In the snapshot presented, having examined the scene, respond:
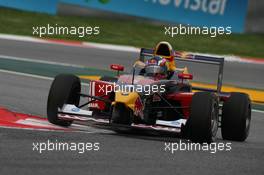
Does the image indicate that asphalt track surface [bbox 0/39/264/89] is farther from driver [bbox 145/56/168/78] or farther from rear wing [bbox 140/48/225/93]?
driver [bbox 145/56/168/78]

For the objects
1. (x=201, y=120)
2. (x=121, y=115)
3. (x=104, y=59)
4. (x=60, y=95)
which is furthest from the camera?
(x=104, y=59)

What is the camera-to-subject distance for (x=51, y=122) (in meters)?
11.3

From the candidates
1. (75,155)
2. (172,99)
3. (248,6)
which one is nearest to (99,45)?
(248,6)

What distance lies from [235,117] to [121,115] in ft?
5.33

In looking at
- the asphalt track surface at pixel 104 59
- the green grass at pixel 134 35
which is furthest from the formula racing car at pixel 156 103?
the green grass at pixel 134 35

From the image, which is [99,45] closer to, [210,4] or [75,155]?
[210,4]

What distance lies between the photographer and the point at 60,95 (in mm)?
11203

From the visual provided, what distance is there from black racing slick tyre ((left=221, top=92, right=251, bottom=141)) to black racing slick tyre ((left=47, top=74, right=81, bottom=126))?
6.50 feet

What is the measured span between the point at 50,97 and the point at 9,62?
822cm

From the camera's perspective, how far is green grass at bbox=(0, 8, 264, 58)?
79.8 feet

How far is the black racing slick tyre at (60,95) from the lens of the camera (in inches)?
439

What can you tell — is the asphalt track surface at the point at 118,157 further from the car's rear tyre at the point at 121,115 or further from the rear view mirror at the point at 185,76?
the rear view mirror at the point at 185,76

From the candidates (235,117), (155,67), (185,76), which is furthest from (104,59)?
(235,117)

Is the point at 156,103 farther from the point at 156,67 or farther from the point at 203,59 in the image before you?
the point at 203,59
